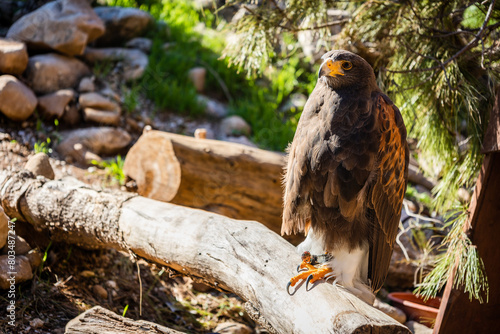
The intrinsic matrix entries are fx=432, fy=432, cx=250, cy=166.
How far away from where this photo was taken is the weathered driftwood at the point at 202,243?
1872 mm

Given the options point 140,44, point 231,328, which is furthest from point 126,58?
point 231,328

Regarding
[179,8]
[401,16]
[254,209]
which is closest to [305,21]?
[401,16]

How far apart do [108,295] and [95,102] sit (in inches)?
101

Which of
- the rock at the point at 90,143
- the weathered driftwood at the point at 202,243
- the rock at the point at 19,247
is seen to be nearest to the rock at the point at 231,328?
the weathered driftwood at the point at 202,243

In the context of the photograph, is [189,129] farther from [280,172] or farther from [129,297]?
[129,297]

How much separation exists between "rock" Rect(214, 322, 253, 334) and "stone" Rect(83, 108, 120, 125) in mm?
2762

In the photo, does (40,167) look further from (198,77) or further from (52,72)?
(198,77)

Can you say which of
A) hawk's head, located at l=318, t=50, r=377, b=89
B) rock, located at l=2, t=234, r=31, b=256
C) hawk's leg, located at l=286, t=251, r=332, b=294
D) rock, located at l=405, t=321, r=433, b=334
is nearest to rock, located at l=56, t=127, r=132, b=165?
rock, located at l=2, t=234, r=31, b=256

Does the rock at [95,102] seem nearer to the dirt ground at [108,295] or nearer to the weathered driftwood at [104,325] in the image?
the dirt ground at [108,295]

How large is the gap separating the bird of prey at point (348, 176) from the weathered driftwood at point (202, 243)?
133mm

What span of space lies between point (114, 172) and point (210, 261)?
7.39 ft

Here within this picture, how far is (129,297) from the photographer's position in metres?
3.04

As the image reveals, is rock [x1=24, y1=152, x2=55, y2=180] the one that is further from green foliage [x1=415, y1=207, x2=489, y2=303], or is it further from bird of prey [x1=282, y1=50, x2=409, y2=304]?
green foliage [x1=415, y1=207, x2=489, y2=303]

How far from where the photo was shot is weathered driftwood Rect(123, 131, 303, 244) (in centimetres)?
354
